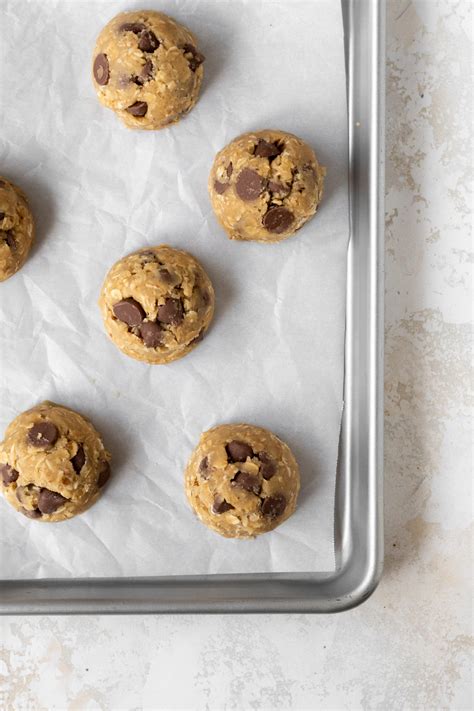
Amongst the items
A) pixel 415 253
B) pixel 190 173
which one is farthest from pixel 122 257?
pixel 415 253

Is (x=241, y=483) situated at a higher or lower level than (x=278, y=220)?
lower

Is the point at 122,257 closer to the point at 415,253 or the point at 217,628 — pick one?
the point at 415,253

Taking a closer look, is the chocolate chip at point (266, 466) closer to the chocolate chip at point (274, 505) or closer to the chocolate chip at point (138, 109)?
the chocolate chip at point (274, 505)

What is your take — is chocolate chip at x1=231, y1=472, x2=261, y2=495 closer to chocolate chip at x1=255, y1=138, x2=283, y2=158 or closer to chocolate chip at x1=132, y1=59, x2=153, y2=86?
chocolate chip at x1=255, y1=138, x2=283, y2=158

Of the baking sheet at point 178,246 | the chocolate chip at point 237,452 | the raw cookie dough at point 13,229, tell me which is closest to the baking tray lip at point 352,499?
the baking sheet at point 178,246

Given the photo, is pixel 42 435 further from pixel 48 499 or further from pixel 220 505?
pixel 220 505

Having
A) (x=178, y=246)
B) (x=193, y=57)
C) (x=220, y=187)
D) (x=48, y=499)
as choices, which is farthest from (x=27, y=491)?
(x=193, y=57)
